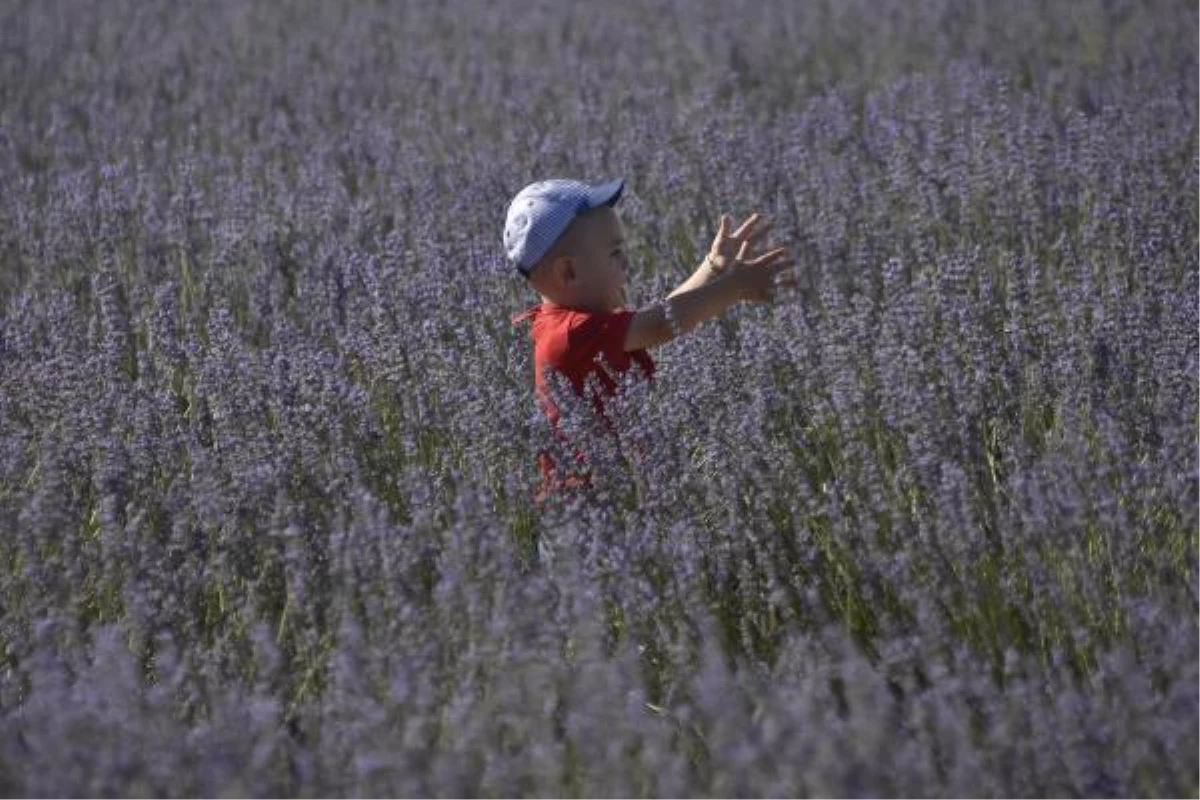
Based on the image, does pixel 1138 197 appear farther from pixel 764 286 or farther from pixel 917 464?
pixel 917 464

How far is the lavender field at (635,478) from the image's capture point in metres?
2.11

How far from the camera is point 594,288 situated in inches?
135

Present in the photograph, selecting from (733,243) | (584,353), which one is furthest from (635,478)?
(733,243)

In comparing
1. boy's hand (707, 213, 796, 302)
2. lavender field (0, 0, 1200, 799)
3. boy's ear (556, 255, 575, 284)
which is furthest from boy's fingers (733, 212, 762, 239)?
boy's ear (556, 255, 575, 284)

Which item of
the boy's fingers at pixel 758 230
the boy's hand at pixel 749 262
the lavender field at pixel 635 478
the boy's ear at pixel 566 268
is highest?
the boy's fingers at pixel 758 230

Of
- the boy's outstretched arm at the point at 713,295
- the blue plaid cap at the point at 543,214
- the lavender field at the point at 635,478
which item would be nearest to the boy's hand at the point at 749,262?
the boy's outstretched arm at the point at 713,295

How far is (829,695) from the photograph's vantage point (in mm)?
2303

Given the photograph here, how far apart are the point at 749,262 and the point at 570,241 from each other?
35 cm

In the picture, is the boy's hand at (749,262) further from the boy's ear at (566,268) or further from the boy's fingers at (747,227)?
the boy's ear at (566,268)

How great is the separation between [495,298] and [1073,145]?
5.12 feet

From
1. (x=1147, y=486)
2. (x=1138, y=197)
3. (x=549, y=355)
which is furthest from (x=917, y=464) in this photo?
(x=1138, y=197)

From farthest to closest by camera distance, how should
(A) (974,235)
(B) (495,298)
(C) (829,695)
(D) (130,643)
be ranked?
(A) (974,235)
(B) (495,298)
(D) (130,643)
(C) (829,695)

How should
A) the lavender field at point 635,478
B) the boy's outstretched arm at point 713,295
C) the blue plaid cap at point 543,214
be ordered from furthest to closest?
the blue plaid cap at point 543,214, the boy's outstretched arm at point 713,295, the lavender field at point 635,478

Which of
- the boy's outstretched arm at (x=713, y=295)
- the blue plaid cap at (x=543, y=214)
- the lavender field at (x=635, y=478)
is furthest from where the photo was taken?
the blue plaid cap at (x=543, y=214)
